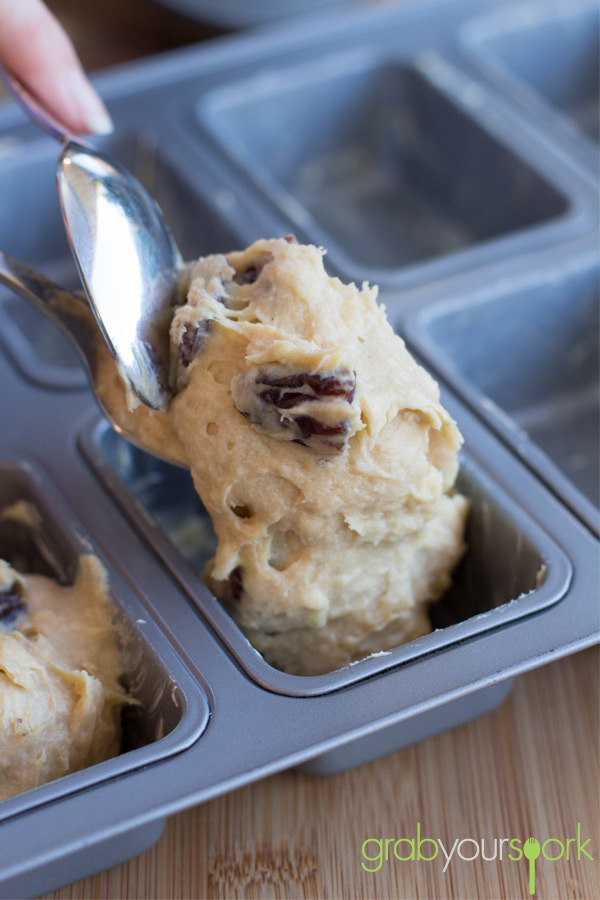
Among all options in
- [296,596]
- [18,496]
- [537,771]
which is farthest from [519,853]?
[18,496]

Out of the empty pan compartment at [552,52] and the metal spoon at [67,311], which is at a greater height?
the empty pan compartment at [552,52]

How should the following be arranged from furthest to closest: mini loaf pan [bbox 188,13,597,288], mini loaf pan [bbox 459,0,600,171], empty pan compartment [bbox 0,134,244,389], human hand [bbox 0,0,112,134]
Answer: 1. mini loaf pan [bbox 459,0,600,171]
2. mini loaf pan [bbox 188,13,597,288]
3. empty pan compartment [bbox 0,134,244,389]
4. human hand [bbox 0,0,112,134]

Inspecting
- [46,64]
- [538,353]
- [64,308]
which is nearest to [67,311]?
[64,308]

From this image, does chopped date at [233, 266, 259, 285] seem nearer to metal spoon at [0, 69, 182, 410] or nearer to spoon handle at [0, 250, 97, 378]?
metal spoon at [0, 69, 182, 410]

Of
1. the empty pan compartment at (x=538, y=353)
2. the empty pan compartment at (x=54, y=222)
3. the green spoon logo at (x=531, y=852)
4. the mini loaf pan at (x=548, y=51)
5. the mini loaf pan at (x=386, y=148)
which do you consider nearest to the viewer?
the green spoon logo at (x=531, y=852)

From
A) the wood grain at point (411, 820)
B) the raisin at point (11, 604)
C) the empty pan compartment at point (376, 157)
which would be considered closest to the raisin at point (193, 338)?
the raisin at point (11, 604)

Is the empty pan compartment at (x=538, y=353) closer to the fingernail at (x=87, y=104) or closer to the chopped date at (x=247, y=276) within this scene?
the chopped date at (x=247, y=276)

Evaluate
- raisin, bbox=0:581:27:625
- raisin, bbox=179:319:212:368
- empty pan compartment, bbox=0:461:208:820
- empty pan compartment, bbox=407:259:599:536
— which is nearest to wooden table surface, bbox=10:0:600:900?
empty pan compartment, bbox=0:461:208:820
